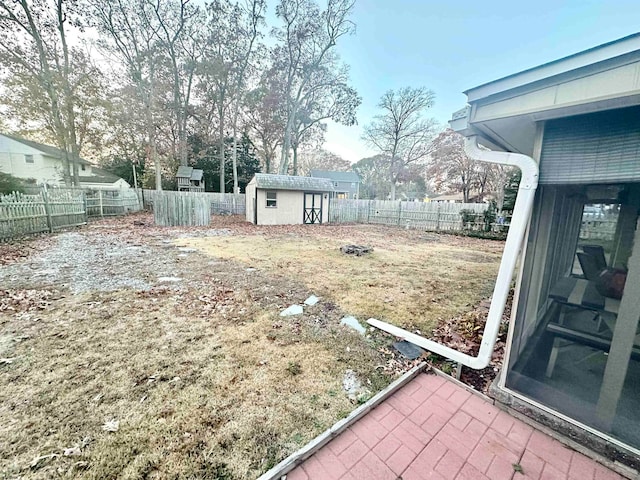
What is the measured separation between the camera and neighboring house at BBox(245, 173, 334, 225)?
48.4ft

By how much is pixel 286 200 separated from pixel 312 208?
6.18 feet

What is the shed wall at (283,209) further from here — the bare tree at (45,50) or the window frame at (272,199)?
the bare tree at (45,50)

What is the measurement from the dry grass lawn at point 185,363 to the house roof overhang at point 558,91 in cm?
232

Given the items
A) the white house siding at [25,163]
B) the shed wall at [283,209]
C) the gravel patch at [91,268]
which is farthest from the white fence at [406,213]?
the white house siding at [25,163]

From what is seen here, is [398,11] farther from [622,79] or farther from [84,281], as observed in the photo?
[84,281]

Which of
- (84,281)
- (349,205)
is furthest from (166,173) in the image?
(84,281)

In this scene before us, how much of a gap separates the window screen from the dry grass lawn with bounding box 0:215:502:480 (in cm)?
210

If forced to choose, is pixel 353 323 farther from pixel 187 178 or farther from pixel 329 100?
pixel 329 100

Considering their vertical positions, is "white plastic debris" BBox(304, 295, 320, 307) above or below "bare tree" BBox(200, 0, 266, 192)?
below

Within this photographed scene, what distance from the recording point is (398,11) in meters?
12.8

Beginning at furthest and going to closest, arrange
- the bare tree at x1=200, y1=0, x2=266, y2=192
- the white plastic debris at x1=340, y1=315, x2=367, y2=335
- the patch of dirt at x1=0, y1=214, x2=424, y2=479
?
the bare tree at x1=200, y1=0, x2=266, y2=192
the white plastic debris at x1=340, y1=315, x2=367, y2=335
the patch of dirt at x1=0, y1=214, x2=424, y2=479

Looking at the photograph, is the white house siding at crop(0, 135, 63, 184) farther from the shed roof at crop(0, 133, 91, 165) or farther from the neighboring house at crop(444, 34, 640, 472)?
the neighboring house at crop(444, 34, 640, 472)

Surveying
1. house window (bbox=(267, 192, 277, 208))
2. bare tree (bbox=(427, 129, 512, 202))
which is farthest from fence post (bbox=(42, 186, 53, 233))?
bare tree (bbox=(427, 129, 512, 202))

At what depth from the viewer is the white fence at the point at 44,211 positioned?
719cm
